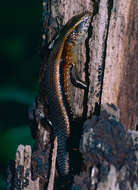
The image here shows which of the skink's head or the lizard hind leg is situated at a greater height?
the skink's head

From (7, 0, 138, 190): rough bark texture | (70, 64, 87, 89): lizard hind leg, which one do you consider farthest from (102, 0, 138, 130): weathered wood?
(70, 64, 87, 89): lizard hind leg

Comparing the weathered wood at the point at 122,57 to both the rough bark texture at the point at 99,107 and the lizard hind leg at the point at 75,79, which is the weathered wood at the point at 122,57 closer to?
the rough bark texture at the point at 99,107

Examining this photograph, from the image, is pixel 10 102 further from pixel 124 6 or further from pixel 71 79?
pixel 124 6

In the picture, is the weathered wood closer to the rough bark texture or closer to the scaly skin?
the rough bark texture

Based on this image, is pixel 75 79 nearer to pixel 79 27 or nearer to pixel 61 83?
pixel 61 83

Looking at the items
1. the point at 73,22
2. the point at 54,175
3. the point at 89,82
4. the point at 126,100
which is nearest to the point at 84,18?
the point at 73,22

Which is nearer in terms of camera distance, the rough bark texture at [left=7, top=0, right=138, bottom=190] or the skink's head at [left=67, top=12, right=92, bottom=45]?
the rough bark texture at [left=7, top=0, right=138, bottom=190]

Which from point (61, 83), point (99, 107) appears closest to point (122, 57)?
point (99, 107)
